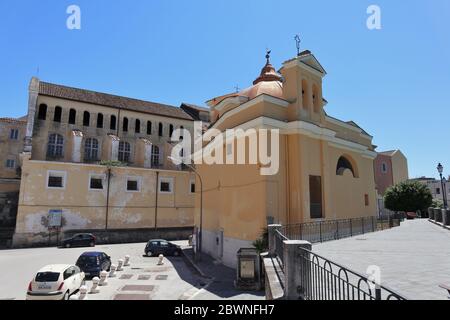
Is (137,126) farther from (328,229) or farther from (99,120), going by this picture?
(328,229)

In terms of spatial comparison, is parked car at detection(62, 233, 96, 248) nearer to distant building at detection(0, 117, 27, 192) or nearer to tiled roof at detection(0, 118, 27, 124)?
distant building at detection(0, 117, 27, 192)

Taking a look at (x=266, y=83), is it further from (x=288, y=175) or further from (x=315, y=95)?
(x=288, y=175)

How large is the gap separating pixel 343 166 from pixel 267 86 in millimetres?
8212

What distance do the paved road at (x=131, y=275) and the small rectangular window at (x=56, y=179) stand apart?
939cm

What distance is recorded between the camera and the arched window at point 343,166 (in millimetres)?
21375

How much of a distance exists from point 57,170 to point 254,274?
2806cm

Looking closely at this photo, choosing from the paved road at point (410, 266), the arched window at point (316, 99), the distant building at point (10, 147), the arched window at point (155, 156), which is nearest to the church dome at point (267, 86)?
the arched window at point (316, 99)

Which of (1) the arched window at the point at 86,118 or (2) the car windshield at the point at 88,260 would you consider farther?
(1) the arched window at the point at 86,118

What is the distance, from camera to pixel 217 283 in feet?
55.4

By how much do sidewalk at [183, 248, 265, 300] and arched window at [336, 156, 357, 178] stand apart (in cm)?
1016

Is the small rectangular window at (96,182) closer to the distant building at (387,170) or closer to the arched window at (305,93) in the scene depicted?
the arched window at (305,93)

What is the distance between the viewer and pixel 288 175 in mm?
17812

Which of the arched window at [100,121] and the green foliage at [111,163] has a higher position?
the arched window at [100,121]
